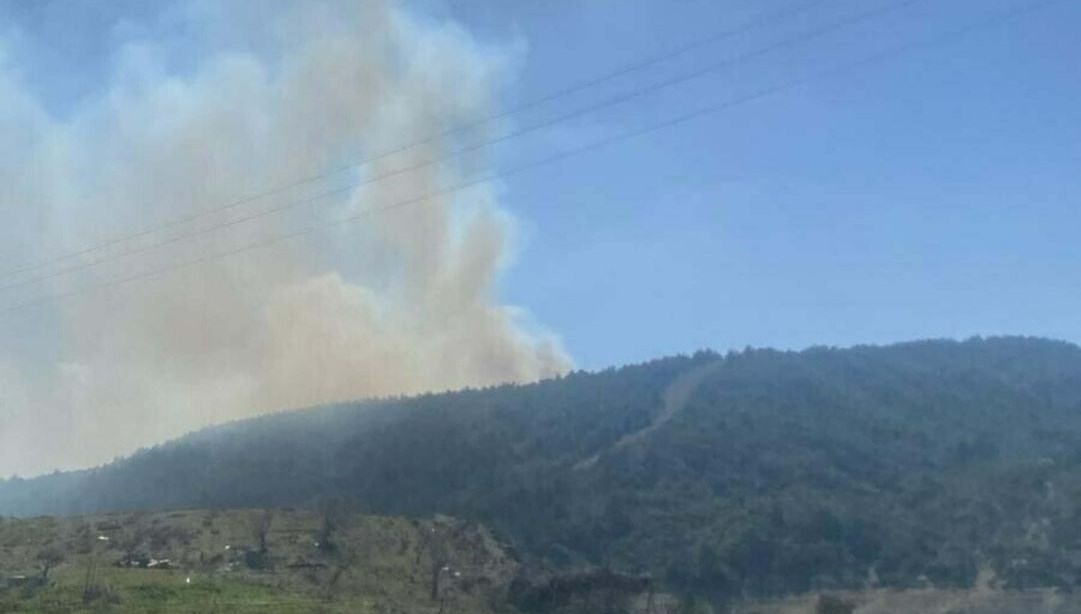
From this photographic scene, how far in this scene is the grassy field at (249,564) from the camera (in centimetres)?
6719

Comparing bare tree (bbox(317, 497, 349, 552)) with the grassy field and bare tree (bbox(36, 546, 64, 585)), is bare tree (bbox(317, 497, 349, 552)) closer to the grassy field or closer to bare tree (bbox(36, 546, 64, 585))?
the grassy field

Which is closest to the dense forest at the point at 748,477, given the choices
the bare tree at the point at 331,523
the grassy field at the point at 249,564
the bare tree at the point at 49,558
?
the grassy field at the point at 249,564

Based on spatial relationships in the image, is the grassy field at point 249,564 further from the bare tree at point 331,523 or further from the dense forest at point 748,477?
the dense forest at point 748,477

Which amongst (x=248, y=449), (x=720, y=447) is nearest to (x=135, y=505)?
(x=248, y=449)

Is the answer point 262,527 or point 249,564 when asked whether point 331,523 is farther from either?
point 249,564

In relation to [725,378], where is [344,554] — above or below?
below

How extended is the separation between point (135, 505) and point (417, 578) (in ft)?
373

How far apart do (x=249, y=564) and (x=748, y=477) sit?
240ft

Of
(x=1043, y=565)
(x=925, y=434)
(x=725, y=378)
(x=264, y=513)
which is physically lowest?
(x=1043, y=565)

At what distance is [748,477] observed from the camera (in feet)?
→ 462

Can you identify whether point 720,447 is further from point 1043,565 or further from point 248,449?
point 248,449

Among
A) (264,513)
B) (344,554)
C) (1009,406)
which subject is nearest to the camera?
(344,554)

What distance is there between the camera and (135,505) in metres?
187

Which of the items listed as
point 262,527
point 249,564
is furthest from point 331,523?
point 249,564
